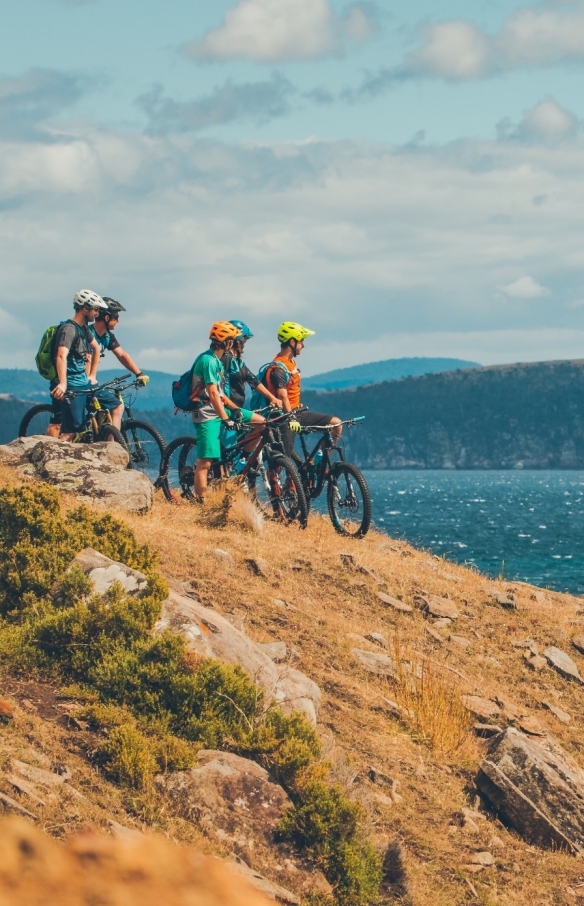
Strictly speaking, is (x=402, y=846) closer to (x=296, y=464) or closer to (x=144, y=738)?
(x=144, y=738)

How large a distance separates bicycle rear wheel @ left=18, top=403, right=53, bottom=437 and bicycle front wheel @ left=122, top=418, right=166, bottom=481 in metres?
1.70

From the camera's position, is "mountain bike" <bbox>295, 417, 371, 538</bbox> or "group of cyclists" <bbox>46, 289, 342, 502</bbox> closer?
"group of cyclists" <bbox>46, 289, 342, 502</bbox>

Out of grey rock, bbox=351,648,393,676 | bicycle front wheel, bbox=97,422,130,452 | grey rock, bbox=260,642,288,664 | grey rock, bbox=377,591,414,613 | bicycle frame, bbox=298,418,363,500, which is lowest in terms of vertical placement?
grey rock, bbox=351,648,393,676

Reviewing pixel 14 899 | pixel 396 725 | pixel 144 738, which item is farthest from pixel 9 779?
pixel 396 725

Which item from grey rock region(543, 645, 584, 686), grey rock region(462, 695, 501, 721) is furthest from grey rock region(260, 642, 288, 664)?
grey rock region(543, 645, 584, 686)

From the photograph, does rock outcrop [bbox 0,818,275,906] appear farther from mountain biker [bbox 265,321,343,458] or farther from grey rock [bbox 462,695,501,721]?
mountain biker [bbox 265,321,343,458]

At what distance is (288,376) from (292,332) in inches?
25.7

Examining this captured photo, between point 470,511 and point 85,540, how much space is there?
3398 inches

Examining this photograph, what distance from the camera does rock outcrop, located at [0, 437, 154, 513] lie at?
12695 mm

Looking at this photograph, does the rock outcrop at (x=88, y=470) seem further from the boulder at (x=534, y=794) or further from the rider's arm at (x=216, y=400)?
the boulder at (x=534, y=794)

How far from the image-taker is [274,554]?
460 inches

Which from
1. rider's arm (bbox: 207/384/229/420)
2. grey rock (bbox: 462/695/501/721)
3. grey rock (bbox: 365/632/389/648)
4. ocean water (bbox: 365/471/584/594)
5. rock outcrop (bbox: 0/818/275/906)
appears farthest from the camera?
ocean water (bbox: 365/471/584/594)

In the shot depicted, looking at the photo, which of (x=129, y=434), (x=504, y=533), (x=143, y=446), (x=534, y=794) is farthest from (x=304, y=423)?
(x=504, y=533)

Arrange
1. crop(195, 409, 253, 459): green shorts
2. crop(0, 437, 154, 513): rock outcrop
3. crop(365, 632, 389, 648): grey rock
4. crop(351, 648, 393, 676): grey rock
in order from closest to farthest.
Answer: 1. crop(351, 648, 393, 676): grey rock
2. crop(365, 632, 389, 648): grey rock
3. crop(0, 437, 154, 513): rock outcrop
4. crop(195, 409, 253, 459): green shorts
